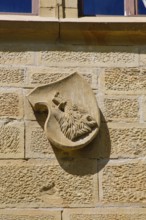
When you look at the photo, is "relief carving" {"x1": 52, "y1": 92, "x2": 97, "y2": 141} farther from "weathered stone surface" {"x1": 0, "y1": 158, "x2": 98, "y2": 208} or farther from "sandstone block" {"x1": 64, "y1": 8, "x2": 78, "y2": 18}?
"sandstone block" {"x1": 64, "y1": 8, "x2": 78, "y2": 18}

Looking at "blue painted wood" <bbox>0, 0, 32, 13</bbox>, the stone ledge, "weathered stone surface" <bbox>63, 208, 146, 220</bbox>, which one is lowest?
"weathered stone surface" <bbox>63, 208, 146, 220</bbox>

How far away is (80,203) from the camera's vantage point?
4.17 meters

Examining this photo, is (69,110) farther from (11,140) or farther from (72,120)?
(11,140)

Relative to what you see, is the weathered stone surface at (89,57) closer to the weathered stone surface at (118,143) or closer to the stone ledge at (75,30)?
the stone ledge at (75,30)

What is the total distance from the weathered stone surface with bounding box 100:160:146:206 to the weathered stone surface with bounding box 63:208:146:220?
0.14 ft

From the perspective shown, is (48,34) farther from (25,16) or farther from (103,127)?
(103,127)

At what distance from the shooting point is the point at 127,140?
4.30 meters

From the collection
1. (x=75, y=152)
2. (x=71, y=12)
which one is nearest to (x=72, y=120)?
(x=75, y=152)

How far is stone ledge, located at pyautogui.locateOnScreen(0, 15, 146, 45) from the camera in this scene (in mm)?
4414

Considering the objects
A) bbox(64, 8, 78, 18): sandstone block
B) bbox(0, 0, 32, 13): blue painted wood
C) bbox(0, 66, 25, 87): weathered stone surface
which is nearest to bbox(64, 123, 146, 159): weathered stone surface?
bbox(0, 66, 25, 87): weathered stone surface

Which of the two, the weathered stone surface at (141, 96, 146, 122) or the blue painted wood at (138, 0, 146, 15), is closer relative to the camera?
the weathered stone surface at (141, 96, 146, 122)

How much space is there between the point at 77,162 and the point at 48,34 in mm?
704

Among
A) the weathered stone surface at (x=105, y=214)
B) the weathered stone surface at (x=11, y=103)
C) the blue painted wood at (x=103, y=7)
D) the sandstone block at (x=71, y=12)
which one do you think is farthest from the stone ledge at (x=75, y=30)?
the weathered stone surface at (x=105, y=214)

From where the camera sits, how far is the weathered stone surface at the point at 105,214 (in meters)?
4.14
